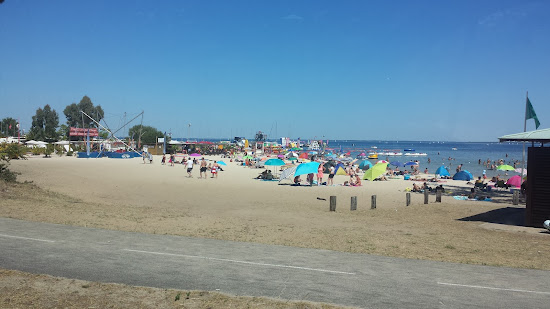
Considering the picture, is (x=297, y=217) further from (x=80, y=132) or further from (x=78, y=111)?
(x=78, y=111)

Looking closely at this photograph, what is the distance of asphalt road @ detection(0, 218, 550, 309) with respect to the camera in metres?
6.61

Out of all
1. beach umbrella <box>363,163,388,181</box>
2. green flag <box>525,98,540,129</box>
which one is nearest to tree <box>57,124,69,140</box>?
beach umbrella <box>363,163,388,181</box>

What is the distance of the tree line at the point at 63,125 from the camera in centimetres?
7960

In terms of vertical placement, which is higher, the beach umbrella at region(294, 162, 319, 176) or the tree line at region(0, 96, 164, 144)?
the tree line at region(0, 96, 164, 144)

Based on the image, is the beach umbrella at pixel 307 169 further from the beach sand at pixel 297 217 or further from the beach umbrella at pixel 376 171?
the beach umbrella at pixel 376 171

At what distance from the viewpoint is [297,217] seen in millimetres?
16172

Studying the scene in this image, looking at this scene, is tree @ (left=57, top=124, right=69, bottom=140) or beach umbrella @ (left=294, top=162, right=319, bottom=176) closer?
beach umbrella @ (left=294, top=162, right=319, bottom=176)

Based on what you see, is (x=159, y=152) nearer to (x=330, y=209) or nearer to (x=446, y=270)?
(x=330, y=209)

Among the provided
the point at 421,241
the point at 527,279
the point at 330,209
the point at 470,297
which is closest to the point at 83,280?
the point at 470,297

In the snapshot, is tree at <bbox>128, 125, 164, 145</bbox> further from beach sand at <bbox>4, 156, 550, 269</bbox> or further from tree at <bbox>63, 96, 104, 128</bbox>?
beach sand at <bbox>4, 156, 550, 269</bbox>

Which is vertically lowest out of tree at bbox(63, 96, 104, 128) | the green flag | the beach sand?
the beach sand

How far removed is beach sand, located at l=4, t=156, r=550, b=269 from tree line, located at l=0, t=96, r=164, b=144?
5514 cm

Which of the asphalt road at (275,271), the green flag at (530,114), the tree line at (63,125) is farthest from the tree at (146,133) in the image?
the asphalt road at (275,271)

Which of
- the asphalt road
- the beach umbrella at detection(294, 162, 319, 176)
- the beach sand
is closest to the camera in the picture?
the asphalt road
